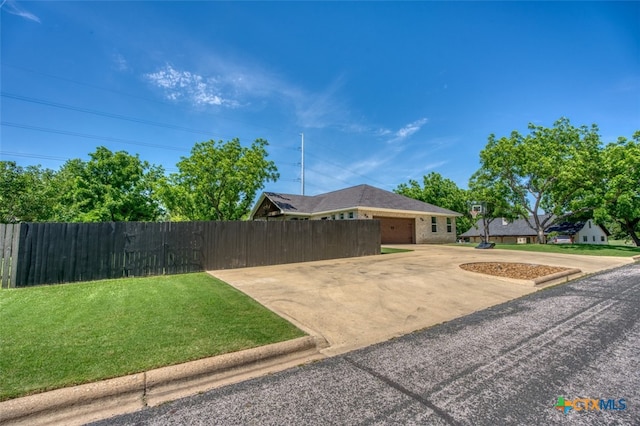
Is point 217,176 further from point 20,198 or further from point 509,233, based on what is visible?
point 509,233

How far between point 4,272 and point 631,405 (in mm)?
11819

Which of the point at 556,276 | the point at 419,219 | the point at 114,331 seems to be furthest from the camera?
the point at 419,219

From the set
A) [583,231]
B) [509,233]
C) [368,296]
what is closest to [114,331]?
[368,296]

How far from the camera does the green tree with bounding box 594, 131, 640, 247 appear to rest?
62.3 ft

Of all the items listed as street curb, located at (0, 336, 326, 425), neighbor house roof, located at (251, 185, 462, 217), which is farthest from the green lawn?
street curb, located at (0, 336, 326, 425)

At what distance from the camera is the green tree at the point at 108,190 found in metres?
21.8

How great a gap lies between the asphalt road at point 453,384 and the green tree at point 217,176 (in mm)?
18204

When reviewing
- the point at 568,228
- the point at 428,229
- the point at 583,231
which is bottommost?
the point at 428,229

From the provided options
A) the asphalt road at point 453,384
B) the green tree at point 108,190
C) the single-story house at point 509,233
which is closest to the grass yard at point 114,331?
the asphalt road at point 453,384

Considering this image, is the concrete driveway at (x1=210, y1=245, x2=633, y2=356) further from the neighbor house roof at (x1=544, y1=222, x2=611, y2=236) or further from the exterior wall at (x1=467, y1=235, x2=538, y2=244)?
the neighbor house roof at (x1=544, y1=222, x2=611, y2=236)

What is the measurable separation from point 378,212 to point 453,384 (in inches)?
751

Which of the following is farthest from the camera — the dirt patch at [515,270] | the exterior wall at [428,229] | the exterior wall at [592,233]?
the exterior wall at [592,233]

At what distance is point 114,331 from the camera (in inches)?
152

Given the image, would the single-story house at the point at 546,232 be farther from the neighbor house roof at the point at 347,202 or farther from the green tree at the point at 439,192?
the neighbor house roof at the point at 347,202
